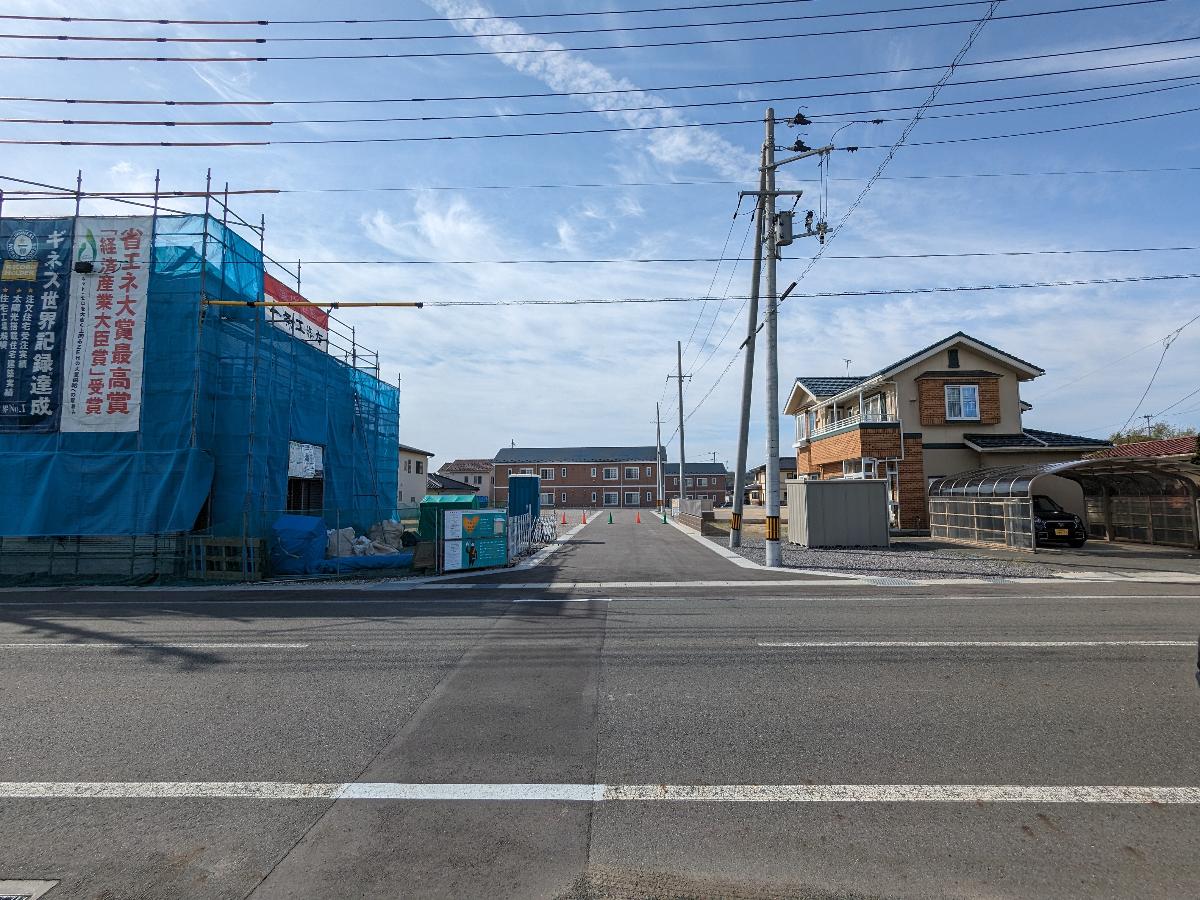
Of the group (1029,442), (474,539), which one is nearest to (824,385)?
(1029,442)

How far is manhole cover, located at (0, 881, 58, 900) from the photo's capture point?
3018 mm

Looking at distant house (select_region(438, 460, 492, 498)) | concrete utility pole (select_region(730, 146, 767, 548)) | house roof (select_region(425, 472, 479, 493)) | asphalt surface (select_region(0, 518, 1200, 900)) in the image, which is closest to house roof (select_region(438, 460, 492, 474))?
distant house (select_region(438, 460, 492, 498))

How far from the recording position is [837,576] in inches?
576

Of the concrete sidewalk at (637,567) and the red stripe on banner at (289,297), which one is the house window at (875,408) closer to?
the concrete sidewalk at (637,567)

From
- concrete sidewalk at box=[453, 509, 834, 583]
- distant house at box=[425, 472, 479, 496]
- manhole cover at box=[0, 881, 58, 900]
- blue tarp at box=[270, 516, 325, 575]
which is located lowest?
manhole cover at box=[0, 881, 58, 900]

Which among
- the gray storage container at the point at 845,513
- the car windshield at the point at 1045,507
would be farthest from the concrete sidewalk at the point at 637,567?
the car windshield at the point at 1045,507

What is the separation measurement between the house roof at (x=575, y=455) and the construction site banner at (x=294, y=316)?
63686 mm

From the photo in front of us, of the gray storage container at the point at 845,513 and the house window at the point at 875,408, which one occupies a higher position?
the house window at the point at 875,408

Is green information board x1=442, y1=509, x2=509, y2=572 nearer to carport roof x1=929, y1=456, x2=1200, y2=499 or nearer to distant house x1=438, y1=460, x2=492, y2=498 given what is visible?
carport roof x1=929, y1=456, x2=1200, y2=499

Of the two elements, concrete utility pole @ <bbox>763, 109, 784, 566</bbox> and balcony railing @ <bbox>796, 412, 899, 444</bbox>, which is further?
balcony railing @ <bbox>796, 412, 899, 444</bbox>

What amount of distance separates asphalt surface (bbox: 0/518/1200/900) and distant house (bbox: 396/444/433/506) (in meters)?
38.5

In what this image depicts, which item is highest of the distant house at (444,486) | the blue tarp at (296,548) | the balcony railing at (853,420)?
the balcony railing at (853,420)

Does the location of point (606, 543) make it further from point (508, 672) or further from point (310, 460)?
point (508, 672)

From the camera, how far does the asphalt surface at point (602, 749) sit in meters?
3.21
